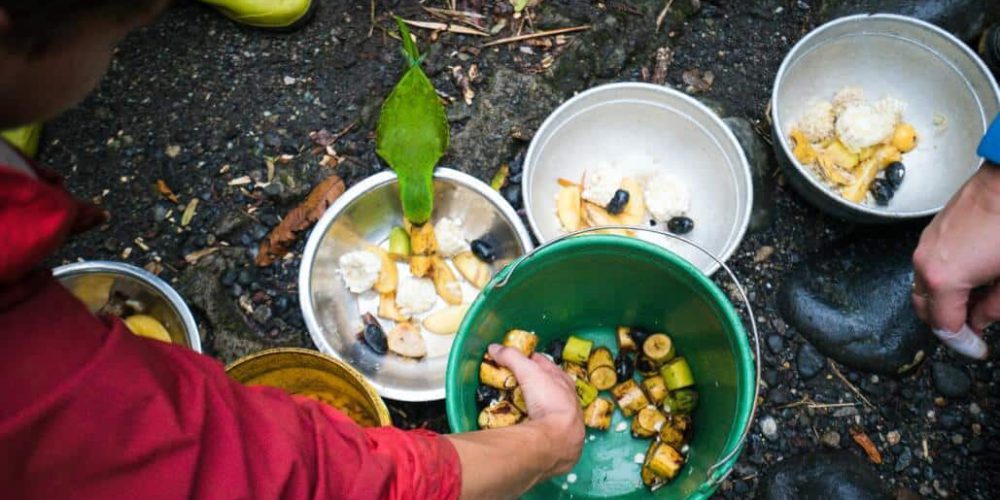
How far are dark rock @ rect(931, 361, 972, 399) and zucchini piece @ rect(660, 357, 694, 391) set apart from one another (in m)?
0.92

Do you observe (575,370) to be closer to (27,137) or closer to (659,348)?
(659,348)

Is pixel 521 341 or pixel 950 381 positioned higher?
pixel 521 341

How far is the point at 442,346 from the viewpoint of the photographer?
2.43m

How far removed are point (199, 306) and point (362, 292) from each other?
1.74 ft

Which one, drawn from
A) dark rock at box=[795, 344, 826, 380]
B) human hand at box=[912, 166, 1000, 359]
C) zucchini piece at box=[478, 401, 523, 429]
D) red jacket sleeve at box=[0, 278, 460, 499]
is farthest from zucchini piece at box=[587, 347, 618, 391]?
red jacket sleeve at box=[0, 278, 460, 499]

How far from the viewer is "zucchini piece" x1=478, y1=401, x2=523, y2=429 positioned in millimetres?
1992

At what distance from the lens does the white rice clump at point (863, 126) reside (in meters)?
2.50

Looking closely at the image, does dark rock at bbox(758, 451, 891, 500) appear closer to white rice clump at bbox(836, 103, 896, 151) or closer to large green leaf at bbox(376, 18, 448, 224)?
white rice clump at bbox(836, 103, 896, 151)

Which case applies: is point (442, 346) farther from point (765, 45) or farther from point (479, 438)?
point (765, 45)

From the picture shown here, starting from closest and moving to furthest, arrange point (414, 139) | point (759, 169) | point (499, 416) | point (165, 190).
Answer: point (499, 416), point (414, 139), point (165, 190), point (759, 169)

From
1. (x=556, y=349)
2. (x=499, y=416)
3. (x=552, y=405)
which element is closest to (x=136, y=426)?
(x=552, y=405)

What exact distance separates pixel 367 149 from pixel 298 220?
0.37 meters

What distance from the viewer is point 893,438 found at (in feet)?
7.86

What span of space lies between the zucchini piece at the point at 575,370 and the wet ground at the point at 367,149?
1.46 feet
